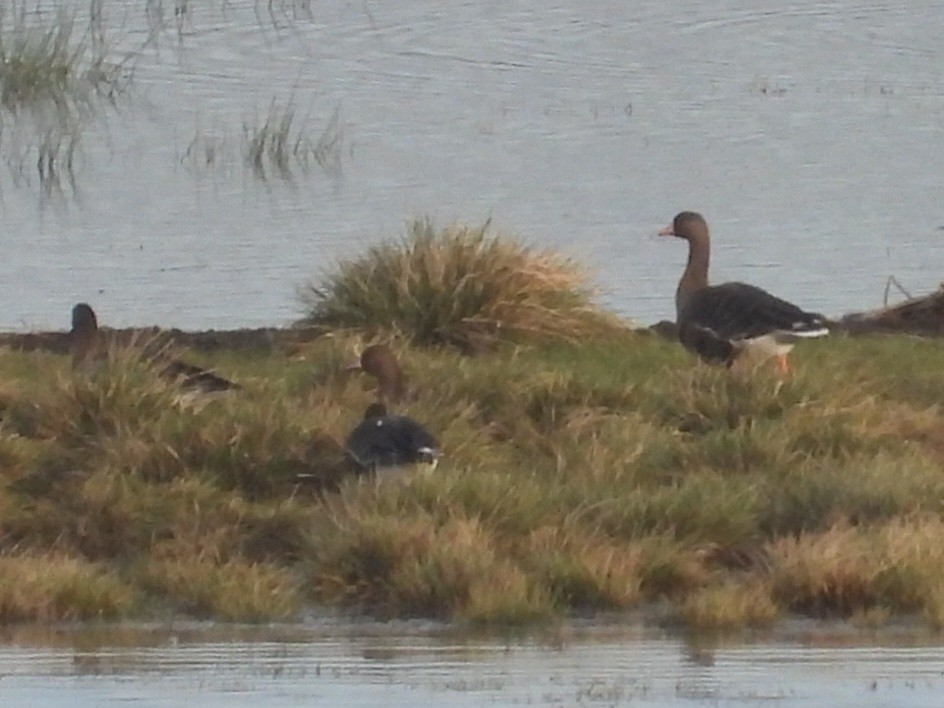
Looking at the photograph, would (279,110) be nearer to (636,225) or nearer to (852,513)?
(636,225)

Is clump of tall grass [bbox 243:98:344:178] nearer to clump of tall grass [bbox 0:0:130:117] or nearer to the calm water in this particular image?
the calm water

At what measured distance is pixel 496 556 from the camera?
38.5 ft

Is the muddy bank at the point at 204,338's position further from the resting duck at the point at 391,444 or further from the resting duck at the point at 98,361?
the resting duck at the point at 391,444

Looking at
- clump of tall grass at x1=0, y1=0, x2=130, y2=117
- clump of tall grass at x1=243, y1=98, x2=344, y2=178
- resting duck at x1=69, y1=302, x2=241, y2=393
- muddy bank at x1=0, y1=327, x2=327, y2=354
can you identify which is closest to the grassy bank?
resting duck at x1=69, y1=302, x2=241, y2=393

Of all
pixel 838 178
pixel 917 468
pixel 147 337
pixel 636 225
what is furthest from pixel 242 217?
pixel 917 468

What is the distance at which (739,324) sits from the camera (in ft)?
48.0

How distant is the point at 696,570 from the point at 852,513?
78 cm

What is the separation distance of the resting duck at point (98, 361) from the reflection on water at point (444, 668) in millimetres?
2721

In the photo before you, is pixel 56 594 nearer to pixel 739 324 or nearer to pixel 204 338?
pixel 739 324

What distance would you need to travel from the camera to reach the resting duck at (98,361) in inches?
550

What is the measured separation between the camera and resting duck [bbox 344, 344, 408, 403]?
13.8 metres

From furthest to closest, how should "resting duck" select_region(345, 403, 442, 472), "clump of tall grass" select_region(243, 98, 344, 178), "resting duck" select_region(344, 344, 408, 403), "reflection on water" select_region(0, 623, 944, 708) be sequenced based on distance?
1. "clump of tall grass" select_region(243, 98, 344, 178)
2. "resting duck" select_region(344, 344, 408, 403)
3. "resting duck" select_region(345, 403, 442, 472)
4. "reflection on water" select_region(0, 623, 944, 708)

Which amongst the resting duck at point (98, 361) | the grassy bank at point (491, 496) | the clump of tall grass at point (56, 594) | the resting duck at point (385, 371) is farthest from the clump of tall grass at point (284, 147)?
the clump of tall grass at point (56, 594)

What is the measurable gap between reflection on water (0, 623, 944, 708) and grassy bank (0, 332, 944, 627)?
293 millimetres
